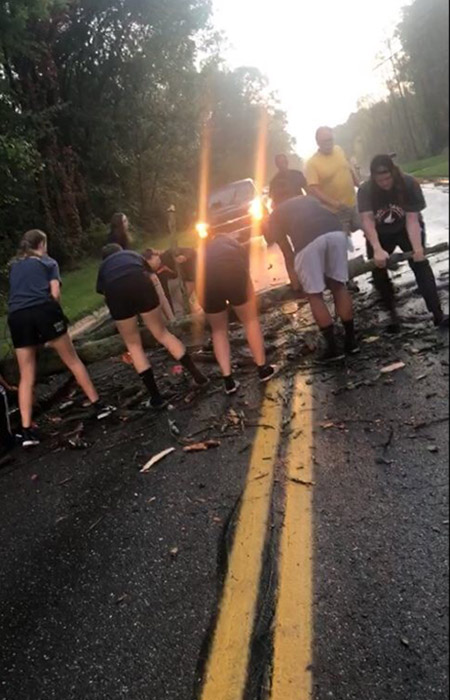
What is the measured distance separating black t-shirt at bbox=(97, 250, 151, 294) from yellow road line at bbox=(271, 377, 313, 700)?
238 cm

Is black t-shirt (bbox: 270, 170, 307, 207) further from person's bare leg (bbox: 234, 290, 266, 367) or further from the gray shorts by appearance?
person's bare leg (bbox: 234, 290, 266, 367)

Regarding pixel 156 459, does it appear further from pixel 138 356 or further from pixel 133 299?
pixel 133 299

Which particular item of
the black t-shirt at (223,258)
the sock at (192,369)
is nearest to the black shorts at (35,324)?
the sock at (192,369)

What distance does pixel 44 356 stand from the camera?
22.0 feet

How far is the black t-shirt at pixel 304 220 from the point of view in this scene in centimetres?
450

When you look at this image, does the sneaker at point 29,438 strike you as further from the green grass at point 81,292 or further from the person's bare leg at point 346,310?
the green grass at point 81,292

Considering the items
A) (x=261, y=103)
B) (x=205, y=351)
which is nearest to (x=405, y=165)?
(x=261, y=103)

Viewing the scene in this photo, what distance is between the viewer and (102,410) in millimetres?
5746

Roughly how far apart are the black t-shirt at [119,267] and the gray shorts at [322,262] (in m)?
1.51

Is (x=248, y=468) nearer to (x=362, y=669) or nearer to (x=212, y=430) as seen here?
(x=212, y=430)

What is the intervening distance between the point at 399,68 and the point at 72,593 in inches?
107

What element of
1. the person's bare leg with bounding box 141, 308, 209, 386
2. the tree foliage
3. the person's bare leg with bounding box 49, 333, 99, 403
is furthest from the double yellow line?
the tree foliage

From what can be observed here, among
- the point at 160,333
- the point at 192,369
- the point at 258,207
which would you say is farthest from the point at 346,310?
the point at 160,333

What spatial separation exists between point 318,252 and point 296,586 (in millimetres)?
2816
